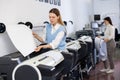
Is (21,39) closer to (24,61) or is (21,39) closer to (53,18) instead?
(24,61)

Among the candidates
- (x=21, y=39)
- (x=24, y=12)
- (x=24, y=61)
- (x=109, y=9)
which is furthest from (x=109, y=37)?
(x=109, y=9)

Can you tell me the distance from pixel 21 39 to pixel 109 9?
23.1ft

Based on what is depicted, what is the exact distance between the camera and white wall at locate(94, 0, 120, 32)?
29.0ft

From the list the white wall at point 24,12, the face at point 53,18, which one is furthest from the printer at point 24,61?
the face at point 53,18

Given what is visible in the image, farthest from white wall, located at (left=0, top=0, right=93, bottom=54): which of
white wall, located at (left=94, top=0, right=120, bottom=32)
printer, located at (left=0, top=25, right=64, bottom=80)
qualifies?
white wall, located at (left=94, top=0, right=120, bottom=32)

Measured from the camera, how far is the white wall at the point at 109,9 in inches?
348

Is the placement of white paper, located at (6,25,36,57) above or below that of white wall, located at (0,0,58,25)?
Result: below

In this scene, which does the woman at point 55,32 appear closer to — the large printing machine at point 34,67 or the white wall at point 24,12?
the large printing machine at point 34,67

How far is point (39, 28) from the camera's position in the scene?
3.59m

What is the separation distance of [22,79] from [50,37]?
843 millimetres

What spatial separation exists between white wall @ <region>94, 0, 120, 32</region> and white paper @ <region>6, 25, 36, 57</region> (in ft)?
22.0

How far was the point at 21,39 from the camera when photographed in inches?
94.3

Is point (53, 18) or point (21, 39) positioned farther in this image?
point (53, 18)

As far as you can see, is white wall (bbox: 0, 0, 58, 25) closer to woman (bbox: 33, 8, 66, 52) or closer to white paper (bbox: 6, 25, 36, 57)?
white paper (bbox: 6, 25, 36, 57)
